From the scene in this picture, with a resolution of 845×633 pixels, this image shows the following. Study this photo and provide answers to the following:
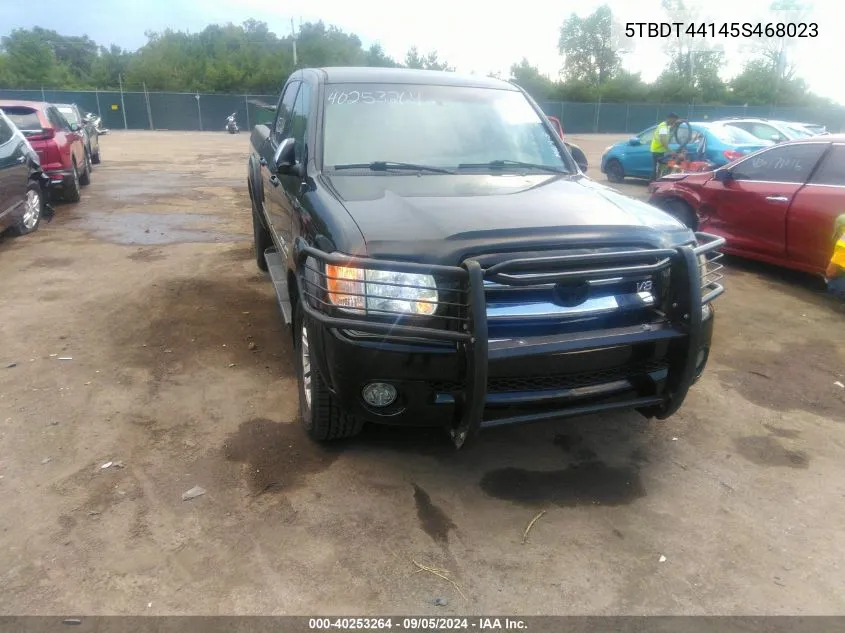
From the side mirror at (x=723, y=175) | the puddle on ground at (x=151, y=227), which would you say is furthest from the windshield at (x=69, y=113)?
the side mirror at (x=723, y=175)

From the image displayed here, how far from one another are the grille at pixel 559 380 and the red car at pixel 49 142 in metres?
9.13

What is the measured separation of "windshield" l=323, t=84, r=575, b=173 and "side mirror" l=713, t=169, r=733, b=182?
11.7 ft

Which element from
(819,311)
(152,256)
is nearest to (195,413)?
(152,256)

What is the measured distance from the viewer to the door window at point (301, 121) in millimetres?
3992

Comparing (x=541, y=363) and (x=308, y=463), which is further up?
(x=541, y=363)

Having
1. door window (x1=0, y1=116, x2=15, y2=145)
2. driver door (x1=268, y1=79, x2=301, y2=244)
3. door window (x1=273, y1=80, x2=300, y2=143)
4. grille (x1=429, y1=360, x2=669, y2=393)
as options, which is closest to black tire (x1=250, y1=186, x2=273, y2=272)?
driver door (x1=268, y1=79, x2=301, y2=244)

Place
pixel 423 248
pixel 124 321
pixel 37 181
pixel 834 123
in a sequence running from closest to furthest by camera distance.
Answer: pixel 423 248 < pixel 124 321 < pixel 37 181 < pixel 834 123

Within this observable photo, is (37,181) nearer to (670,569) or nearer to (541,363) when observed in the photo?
(541,363)

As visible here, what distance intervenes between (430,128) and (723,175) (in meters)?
4.45

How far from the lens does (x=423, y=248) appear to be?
9.02 feet

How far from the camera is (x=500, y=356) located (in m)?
2.65

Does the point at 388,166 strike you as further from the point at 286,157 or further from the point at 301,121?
the point at 301,121

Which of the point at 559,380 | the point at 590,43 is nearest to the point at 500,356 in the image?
the point at 559,380

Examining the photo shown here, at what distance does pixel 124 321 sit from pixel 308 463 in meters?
2.74
